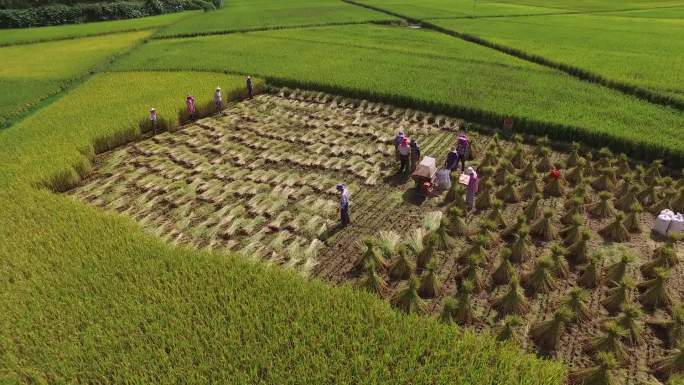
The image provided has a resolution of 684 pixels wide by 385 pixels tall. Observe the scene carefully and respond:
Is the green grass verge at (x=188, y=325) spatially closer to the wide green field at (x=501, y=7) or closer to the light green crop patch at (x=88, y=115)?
the light green crop patch at (x=88, y=115)

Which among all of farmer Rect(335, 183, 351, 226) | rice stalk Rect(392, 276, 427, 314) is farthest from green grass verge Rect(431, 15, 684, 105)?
rice stalk Rect(392, 276, 427, 314)

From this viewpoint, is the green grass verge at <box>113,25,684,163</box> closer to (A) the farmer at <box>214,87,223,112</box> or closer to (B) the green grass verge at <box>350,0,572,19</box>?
(A) the farmer at <box>214,87,223,112</box>

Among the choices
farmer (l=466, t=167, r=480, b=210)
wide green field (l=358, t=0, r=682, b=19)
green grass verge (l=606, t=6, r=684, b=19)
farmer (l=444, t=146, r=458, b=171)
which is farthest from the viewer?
wide green field (l=358, t=0, r=682, b=19)

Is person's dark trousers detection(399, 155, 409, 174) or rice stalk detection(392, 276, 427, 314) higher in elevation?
person's dark trousers detection(399, 155, 409, 174)

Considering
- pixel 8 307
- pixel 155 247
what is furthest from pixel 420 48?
pixel 8 307

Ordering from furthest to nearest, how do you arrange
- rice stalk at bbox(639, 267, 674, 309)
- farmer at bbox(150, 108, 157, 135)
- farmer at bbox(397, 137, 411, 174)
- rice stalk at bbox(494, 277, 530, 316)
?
farmer at bbox(150, 108, 157, 135)
farmer at bbox(397, 137, 411, 174)
rice stalk at bbox(639, 267, 674, 309)
rice stalk at bbox(494, 277, 530, 316)

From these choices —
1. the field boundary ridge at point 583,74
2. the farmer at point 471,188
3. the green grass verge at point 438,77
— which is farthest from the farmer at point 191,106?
the field boundary ridge at point 583,74
